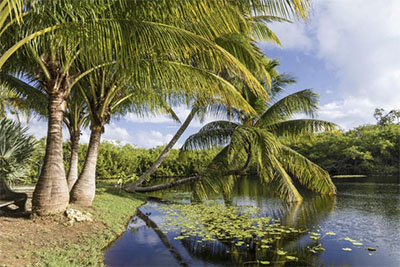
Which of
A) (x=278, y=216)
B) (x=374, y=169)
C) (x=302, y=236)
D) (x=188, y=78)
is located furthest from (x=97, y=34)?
(x=374, y=169)

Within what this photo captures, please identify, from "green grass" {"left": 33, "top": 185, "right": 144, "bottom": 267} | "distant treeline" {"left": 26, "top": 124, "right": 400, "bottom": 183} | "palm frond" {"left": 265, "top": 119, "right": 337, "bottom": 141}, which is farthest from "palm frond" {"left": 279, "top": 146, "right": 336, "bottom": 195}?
"distant treeline" {"left": 26, "top": 124, "right": 400, "bottom": 183}

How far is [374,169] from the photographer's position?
29.8 metres

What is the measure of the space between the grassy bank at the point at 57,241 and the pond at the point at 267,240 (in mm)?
304

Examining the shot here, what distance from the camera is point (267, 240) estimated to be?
219 inches

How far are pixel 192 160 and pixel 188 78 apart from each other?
82.6ft

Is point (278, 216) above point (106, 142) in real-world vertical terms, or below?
below

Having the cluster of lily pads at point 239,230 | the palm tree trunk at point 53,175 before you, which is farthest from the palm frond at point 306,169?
the palm tree trunk at point 53,175

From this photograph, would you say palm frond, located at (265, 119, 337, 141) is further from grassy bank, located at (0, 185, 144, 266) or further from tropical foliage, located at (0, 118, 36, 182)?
tropical foliage, located at (0, 118, 36, 182)

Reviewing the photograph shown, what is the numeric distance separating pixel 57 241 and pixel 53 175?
150 centimetres

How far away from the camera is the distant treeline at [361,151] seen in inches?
1113

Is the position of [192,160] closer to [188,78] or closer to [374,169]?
[374,169]

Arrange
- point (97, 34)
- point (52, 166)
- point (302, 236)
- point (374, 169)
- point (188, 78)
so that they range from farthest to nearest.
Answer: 1. point (374, 169)
2. point (302, 236)
3. point (52, 166)
4. point (188, 78)
5. point (97, 34)

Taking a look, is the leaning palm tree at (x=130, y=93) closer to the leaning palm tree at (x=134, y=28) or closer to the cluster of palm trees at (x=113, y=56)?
the cluster of palm trees at (x=113, y=56)

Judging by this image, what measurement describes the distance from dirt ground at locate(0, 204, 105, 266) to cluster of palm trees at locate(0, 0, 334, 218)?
37cm
